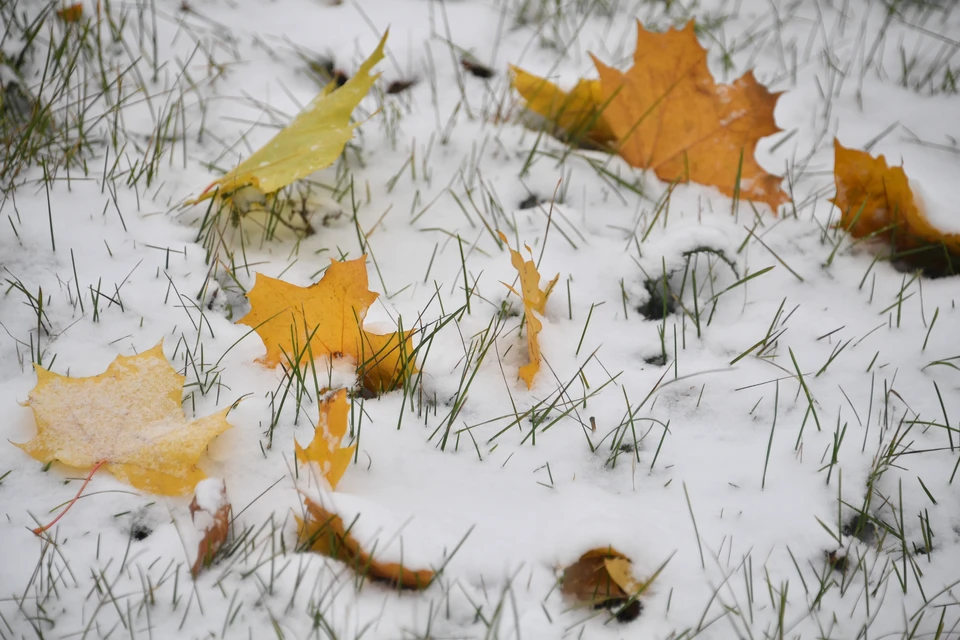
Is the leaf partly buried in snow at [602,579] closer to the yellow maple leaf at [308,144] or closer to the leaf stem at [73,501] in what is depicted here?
the leaf stem at [73,501]

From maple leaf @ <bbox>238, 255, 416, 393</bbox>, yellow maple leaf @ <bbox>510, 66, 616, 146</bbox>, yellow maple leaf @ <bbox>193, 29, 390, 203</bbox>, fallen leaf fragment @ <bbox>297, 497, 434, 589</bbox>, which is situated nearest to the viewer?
fallen leaf fragment @ <bbox>297, 497, 434, 589</bbox>

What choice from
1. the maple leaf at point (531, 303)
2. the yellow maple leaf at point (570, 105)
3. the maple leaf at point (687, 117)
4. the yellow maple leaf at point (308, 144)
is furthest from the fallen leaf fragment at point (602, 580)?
the yellow maple leaf at point (570, 105)

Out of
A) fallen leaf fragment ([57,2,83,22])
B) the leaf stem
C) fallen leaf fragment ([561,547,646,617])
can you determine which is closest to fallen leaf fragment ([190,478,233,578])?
the leaf stem

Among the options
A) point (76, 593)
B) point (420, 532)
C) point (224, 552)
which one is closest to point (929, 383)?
point (420, 532)

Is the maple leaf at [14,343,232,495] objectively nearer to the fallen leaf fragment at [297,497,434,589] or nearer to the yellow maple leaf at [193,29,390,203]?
the fallen leaf fragment at [297,497,434,589]

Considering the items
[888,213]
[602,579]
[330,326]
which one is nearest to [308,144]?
[330,326]
